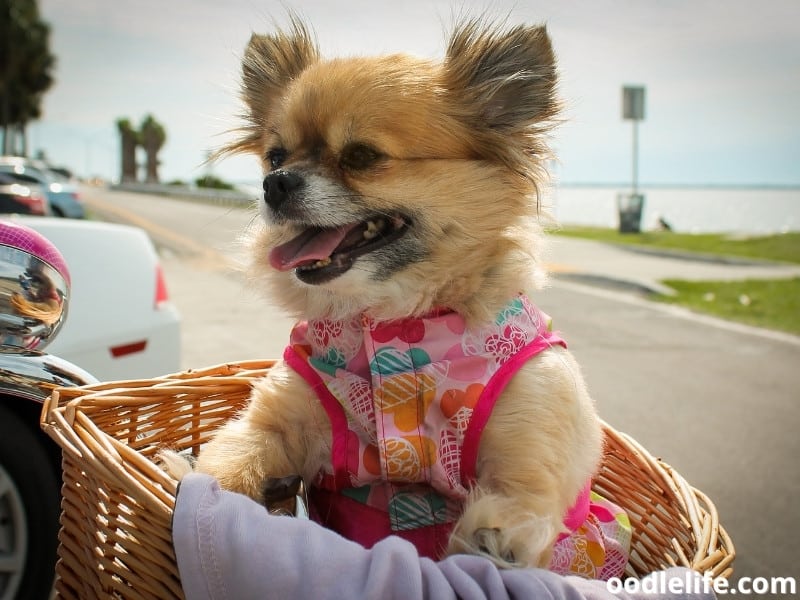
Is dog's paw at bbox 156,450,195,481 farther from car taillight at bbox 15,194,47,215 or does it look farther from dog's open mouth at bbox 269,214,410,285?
car taillight at bbox 15,194,47,215

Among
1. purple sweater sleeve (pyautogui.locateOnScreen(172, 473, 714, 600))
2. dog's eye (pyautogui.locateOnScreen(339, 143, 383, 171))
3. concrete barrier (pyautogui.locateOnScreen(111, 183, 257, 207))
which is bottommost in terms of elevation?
purple sweater sleeve (pyautogui.locateOnScreen(172, 473, 714, 600))

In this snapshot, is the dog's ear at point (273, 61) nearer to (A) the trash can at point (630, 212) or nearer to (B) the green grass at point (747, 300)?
(B) the green grass at point (747, 300)

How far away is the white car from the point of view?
3646 mm

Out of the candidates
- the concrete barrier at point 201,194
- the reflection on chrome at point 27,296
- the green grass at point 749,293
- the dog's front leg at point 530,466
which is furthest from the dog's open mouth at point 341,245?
the concrete barrier at point 201,194

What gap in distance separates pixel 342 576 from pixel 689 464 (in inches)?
137

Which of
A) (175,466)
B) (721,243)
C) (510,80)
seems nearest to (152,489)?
(175,466)

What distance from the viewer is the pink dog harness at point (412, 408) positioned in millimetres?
1974

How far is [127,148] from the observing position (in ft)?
274

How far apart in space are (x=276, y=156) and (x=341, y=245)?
416 mm

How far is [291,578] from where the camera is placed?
1421 millimetres

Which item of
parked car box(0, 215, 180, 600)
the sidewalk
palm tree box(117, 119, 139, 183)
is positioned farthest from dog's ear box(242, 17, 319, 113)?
palm tree box(117, 119, 139, 183)

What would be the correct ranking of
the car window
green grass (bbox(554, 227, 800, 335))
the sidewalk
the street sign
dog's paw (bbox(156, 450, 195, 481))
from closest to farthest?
dog's paw (bbox(156, 450, 195, 481)) → green grass (bbox(554, 227, 800, 335)) → the sidewalk → the car window → the street sign

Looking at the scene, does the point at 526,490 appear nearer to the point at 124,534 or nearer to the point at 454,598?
the point at 454,598

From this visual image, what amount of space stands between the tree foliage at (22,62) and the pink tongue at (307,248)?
50.2 m
